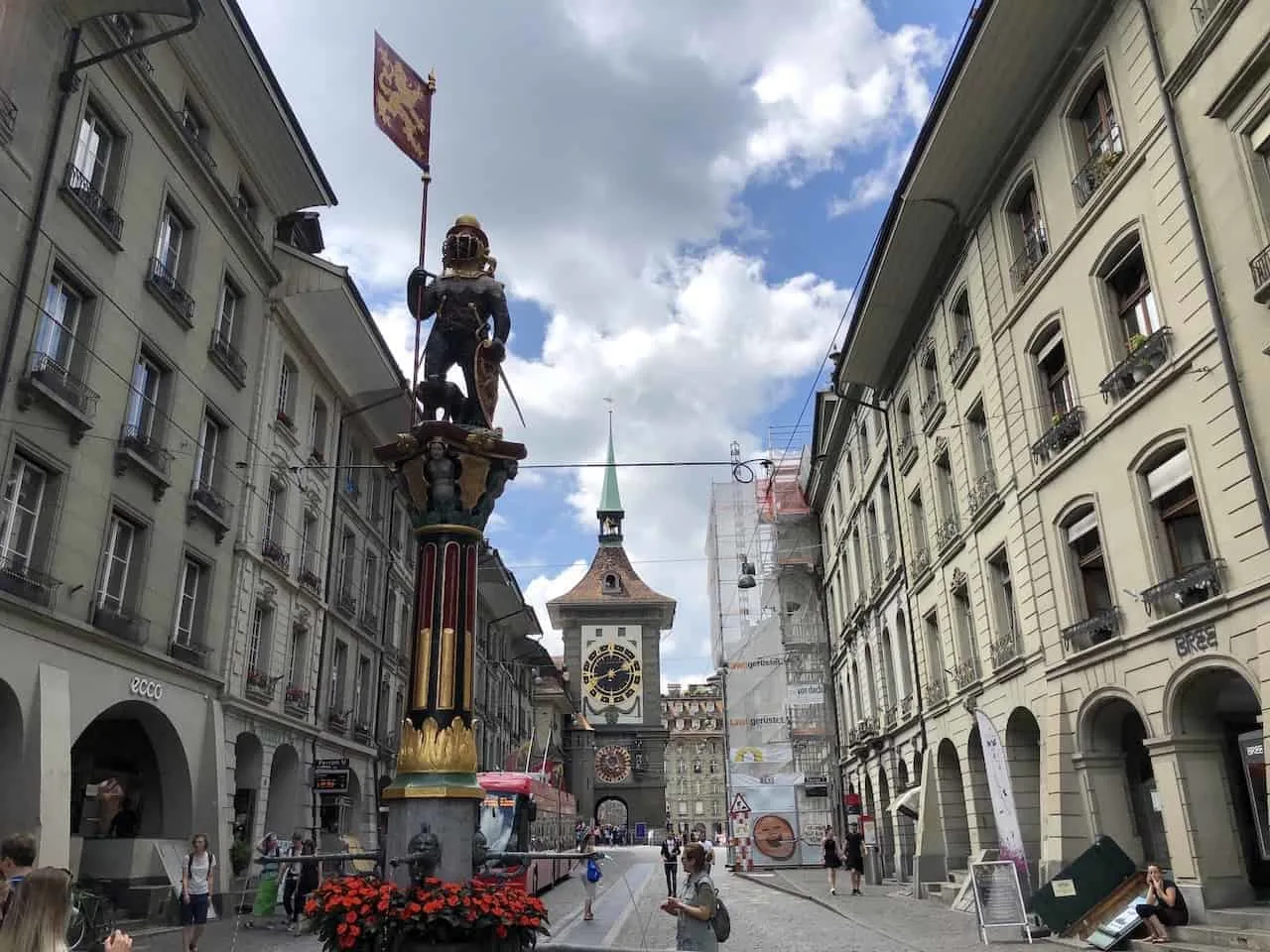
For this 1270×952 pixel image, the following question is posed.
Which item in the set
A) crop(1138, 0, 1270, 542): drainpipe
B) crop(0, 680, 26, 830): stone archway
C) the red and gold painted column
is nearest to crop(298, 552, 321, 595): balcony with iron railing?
crop(0, 680, 26, 830): stone archway

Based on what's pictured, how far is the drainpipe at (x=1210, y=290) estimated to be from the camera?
12.3 metres

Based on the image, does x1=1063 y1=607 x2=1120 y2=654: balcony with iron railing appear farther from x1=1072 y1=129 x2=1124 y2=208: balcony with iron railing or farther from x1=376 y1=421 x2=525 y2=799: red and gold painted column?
x1=376 y1=421 x2=525 y2=799: red and gold painted column

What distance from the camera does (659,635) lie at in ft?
300

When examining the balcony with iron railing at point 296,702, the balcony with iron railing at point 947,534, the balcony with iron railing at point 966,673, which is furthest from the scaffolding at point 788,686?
the balcony with iron railing at point 296,702

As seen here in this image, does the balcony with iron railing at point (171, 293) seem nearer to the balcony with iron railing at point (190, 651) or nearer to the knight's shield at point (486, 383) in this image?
the balcony with iron railing at point (190, 651)

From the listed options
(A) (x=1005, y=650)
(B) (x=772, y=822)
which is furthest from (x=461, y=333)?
(B) (x=772, y=822)

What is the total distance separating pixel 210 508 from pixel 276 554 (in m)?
3.52

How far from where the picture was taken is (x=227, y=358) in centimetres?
2252

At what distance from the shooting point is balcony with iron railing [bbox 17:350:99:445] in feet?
50.4

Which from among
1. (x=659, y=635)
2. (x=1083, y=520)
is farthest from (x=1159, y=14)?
(x=659, y=635)

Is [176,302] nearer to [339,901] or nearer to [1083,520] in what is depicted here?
[339,901]

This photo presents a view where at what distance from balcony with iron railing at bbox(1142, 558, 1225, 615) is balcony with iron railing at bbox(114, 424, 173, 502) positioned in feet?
55.0

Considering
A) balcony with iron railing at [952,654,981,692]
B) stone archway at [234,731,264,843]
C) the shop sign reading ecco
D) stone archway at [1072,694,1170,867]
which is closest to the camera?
stone archway at [1072,694,1170,867]

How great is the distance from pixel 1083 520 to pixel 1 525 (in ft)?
55.7
